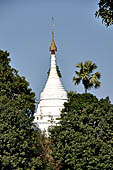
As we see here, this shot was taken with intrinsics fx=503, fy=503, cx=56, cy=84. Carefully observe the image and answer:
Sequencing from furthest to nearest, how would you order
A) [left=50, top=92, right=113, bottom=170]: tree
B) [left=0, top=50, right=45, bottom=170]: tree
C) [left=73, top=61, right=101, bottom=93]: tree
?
[left=73, top=61, right=101, bottom=93]: tree
[left=50, top=92, right=113, bottom=170]: tree
[left=0, top=50, right=45, bottom=170]: tree

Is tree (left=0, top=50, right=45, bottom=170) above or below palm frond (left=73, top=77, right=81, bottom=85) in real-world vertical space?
below

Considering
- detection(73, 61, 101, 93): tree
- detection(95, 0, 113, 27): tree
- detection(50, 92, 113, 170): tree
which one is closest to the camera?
detection(95, 0, 113, 27): tree

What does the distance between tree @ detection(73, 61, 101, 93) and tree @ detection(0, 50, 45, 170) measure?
8122mm

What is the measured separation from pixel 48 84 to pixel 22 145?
14.2 meters

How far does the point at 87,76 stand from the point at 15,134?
469 inches

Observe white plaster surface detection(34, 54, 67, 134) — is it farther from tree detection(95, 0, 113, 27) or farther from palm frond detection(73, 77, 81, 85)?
tree detection(95, 0, 113, 27)

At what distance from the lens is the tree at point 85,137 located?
27359mm

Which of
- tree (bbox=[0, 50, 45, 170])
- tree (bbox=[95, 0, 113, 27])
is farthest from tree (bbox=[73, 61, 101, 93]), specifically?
tree (bbox=[95, 0, 113, 27])

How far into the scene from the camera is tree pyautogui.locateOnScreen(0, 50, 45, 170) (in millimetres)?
25562

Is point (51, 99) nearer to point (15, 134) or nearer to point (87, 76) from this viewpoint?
point (87, 76)

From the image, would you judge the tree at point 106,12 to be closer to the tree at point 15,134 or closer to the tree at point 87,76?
the tree at point 15,134

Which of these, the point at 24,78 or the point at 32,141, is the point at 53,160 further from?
the point at 24,78

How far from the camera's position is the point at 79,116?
28.5 m

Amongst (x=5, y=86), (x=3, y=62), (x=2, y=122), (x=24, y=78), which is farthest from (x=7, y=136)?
(x=24, y=78)
